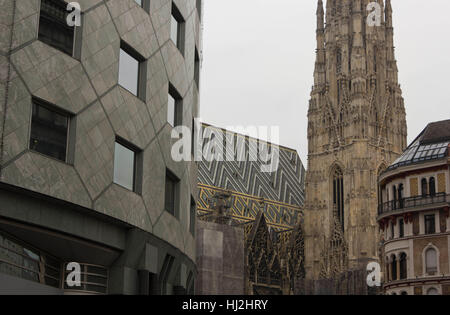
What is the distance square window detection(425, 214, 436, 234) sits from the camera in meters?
39.0

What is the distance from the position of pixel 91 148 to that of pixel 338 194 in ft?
223

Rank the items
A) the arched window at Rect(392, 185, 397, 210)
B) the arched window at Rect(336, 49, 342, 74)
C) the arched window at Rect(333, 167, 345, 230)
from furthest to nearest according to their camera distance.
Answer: the arched window at Rect(336, 49, 342, 74), the arched window at Rect(333, 167, 345, 230), the arched window at Rect(392, 185, 397, 210)

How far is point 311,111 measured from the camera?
306 ft

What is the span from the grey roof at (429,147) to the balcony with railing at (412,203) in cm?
211

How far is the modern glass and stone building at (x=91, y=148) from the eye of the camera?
797 inches

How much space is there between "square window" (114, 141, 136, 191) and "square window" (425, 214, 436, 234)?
A: 19.6 meters

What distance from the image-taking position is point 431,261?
38.6m

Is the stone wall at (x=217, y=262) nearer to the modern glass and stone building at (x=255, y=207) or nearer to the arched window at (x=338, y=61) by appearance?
the modern glass and stone building at (x=255, y=207)

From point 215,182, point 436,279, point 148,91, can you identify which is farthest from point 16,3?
point 215,182

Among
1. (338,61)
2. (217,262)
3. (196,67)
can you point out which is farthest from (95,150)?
(338,61)

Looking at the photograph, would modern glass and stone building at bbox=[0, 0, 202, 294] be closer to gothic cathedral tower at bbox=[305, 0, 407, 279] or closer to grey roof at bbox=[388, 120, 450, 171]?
grey roof at bbox=[388, 120, 450, 171]

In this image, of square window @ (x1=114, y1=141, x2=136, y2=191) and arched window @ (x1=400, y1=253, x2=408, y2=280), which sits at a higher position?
square window @ (x1=114, y1=141, x2=136, y2=191)

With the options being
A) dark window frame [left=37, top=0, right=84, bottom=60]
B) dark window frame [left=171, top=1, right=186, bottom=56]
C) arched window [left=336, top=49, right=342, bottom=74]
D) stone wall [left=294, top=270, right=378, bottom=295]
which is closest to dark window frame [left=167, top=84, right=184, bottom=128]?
dark window frame [left=171, top=1, right=186, bottom=56]
